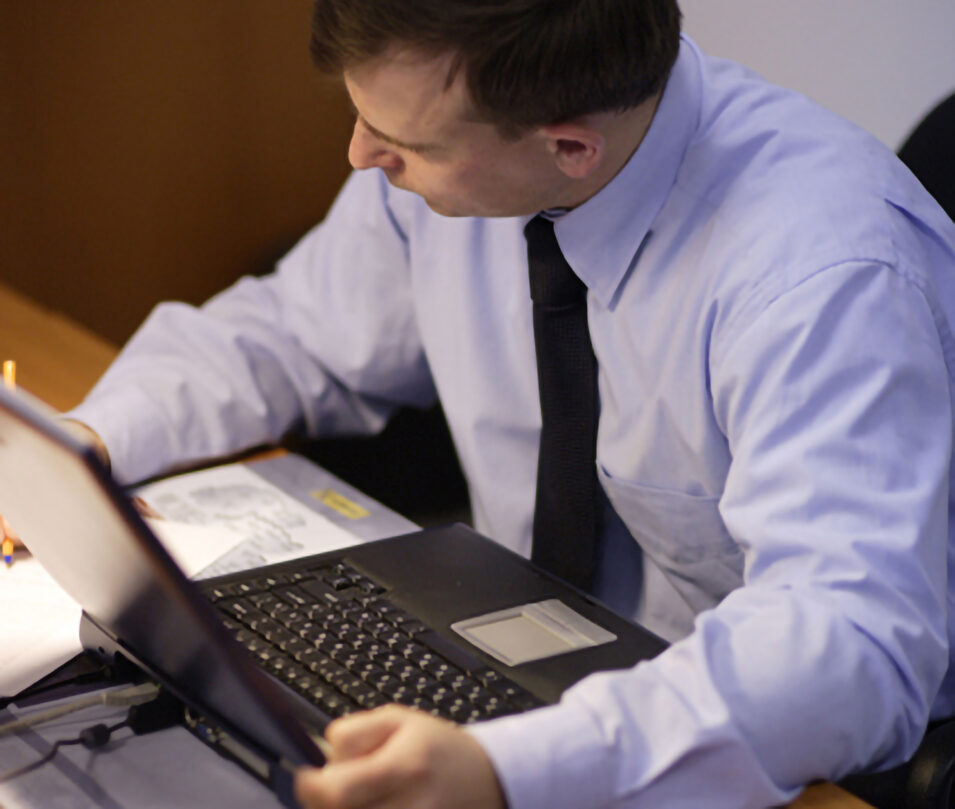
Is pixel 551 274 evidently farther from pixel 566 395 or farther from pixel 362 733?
pixel 362 733

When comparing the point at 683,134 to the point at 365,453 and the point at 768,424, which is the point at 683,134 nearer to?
the point at 768,424

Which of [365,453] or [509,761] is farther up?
[509,761]

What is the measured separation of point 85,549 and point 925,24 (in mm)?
1147

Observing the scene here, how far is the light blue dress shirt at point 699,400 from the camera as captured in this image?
72 cm

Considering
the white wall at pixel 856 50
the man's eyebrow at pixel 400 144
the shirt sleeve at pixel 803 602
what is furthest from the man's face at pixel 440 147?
the white wall at pixel 856 50

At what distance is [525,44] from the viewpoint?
0.89 meters

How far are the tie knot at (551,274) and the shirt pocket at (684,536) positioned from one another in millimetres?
156

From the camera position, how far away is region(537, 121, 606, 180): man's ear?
0.96 meters

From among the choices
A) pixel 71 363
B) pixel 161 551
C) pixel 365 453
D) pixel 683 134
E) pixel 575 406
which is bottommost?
pixel 365 453

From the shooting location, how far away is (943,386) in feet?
2.79

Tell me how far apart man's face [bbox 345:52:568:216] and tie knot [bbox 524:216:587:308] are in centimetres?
4

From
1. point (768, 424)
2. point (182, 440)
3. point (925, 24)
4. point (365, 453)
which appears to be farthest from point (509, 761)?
point (925, 24)

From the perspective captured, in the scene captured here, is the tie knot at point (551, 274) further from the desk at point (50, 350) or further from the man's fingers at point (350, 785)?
the desk at point (50, 350)

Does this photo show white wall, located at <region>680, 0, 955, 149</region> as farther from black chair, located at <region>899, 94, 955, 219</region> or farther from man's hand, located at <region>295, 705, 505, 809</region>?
man's hand, located at <region>295, 705, 505, 809</region>
